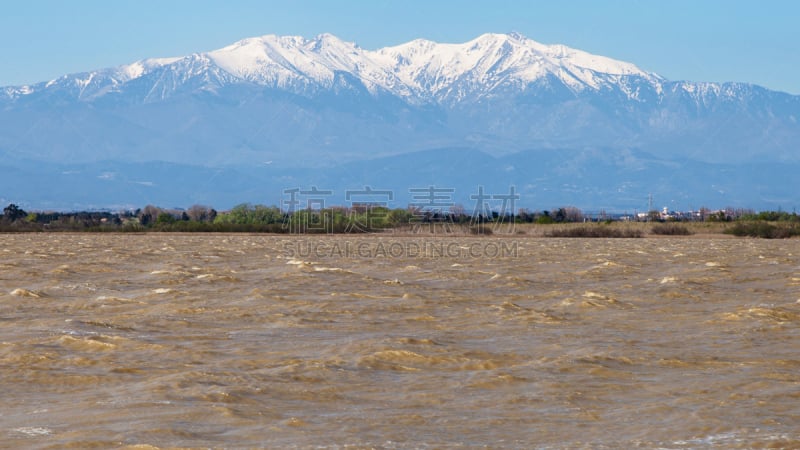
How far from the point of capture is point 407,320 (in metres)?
19.5

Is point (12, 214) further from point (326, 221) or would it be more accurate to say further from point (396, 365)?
point (396, 365)

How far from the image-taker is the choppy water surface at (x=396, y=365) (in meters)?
10.4

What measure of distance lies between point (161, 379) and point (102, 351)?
2647mm

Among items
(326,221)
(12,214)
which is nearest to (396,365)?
(326,221)

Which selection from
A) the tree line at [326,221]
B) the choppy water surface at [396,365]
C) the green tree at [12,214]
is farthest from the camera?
the green tree at [12,214]

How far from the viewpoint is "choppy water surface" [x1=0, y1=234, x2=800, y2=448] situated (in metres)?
10.4

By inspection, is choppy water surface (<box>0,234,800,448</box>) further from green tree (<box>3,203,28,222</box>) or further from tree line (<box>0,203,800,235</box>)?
green tree (<box>3,203,28,222</box>)

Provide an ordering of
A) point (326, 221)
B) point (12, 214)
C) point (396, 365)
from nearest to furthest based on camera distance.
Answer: point (396, 365)
point (326, 221)
point (12, 214)

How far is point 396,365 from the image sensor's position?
1427cm

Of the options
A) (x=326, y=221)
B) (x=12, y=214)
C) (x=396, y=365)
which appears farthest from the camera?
(x=12, y=214)

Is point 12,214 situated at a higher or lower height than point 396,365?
higher

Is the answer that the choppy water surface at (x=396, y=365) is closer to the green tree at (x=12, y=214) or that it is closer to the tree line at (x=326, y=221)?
the tree line at (x=326, y=221)

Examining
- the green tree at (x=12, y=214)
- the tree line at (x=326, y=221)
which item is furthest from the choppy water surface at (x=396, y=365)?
the green tree at (x=12, y=214)

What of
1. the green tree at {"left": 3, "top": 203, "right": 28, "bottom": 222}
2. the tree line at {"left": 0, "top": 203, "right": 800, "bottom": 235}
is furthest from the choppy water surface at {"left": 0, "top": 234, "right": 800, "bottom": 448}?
the green tree at {"left": 3, "top": 203, "right": 28, "bottom": 222}
